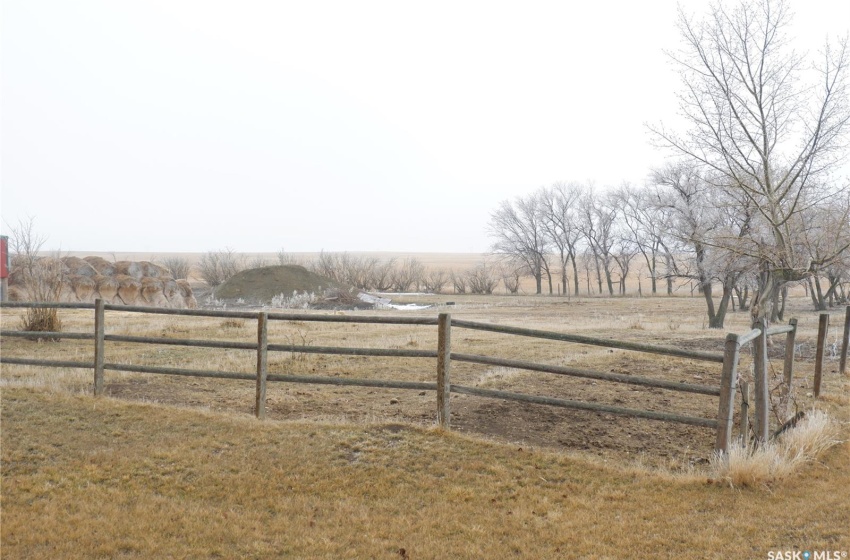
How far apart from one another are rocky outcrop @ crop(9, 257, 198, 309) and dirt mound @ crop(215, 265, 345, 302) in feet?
18.6

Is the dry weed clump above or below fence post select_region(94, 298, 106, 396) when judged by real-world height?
below

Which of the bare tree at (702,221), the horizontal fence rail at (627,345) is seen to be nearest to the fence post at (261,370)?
the horizontal fence rail at (627,345)

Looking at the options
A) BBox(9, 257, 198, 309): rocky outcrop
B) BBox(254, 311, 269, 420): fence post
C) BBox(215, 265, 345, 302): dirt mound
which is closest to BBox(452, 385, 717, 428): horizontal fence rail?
BBox(254, 311, 269, 420): fence post

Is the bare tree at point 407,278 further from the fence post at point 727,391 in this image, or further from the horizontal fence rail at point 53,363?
the fence post at point 727,391

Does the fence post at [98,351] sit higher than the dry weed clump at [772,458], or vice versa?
the fence post at [98,351]

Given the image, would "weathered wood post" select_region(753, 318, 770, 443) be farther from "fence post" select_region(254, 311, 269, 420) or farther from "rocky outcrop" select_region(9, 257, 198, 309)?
"rocky outcrop" select_region(9, 257, 198, 309)

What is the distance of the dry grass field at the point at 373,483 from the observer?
4535mm

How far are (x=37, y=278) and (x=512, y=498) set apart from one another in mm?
15060

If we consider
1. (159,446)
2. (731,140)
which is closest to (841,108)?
(731,140)

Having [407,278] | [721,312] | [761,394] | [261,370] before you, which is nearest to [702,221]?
[721,312]

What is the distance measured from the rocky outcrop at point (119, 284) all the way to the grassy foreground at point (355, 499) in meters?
26.4

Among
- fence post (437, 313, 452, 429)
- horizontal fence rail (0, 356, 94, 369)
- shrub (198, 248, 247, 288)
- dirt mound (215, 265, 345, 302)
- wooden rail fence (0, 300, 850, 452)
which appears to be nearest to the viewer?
wooden rail fence (0, 300, 850, 452)

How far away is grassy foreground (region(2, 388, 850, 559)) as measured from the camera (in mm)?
4488

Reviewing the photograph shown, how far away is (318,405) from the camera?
28.1ft
